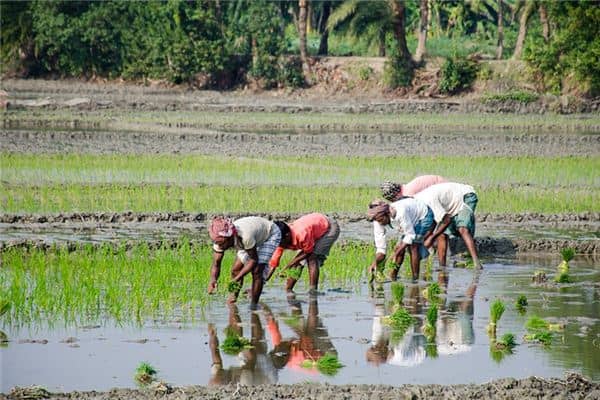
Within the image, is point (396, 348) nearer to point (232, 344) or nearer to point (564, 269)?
point (232, 344)

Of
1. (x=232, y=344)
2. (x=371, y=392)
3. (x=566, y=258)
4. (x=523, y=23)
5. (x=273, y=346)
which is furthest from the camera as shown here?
(x=523, y=23)

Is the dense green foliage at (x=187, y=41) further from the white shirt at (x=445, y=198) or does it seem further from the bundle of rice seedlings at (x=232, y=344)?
the bundle of rice seedlings at (x=232, y=344)

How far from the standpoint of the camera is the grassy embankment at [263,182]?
50.8ft

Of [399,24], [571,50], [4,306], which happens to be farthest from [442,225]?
[399,24]

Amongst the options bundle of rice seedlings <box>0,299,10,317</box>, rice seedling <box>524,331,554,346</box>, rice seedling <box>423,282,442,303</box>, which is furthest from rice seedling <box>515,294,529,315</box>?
bundle of rice seedlings <box>0,299,10,317</box>

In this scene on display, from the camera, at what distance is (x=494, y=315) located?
8.74m

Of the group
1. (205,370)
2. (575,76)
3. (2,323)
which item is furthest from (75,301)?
(575,76)

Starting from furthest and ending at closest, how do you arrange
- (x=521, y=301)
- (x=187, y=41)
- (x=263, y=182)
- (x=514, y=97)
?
(x=187, y=41)
(x=514, y=97)
(x=263, y=182)
(x=521, y=301)

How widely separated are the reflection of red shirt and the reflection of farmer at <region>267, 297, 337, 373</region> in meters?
0.58

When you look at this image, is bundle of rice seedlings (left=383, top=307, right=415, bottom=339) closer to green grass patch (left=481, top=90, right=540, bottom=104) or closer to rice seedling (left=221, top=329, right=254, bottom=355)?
rice seedling (left=221, top=329, right=254, bottom=355)

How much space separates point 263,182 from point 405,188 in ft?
18.9

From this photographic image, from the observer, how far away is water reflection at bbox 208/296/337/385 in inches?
306

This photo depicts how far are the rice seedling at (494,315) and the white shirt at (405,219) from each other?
5.63 ft

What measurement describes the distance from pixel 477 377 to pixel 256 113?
23897 mm
